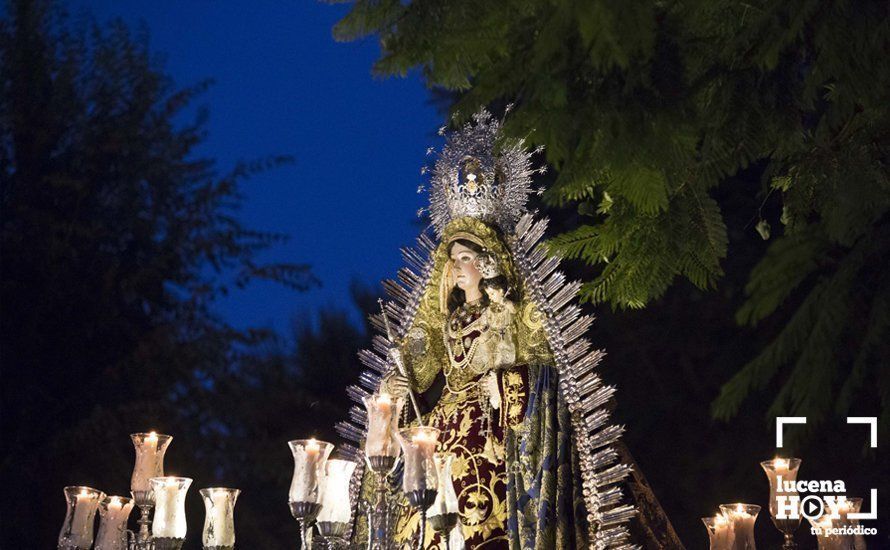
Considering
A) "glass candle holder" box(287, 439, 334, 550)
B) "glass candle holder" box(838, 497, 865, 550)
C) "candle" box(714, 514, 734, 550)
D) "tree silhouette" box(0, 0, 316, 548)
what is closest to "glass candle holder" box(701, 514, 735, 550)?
"candle" box(714, 514, 734, 550)

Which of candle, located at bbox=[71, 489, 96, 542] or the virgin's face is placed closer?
candle, located at bbox=[71, 489, 96, 542]

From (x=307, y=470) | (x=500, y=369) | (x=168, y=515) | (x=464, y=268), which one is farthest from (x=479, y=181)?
(x=168, y=515)

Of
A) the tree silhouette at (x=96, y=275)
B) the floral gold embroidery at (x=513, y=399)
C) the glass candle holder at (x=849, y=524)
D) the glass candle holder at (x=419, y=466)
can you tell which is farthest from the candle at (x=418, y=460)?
the tree silhouette at (x=96, y=275)

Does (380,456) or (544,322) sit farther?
(544,322)

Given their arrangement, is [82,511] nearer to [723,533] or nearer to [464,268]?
[464,268]

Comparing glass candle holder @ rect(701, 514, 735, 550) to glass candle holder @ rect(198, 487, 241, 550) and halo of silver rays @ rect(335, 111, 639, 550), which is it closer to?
halo of silver rays @ rect(335, 111, 639, 550)

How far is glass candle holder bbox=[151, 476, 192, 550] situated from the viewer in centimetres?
392

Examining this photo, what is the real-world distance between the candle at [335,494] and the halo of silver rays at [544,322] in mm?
1188

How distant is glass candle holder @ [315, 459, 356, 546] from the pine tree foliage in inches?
66.8

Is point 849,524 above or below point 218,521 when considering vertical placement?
below

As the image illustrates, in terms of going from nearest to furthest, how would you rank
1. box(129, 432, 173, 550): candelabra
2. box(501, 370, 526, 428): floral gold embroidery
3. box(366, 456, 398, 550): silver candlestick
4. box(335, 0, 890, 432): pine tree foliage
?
box(335, 0, 890, 432): pine tree foliage → box(366, 456, 398, 550): silver candlestick → box(129, 432, 173, 550): candelabra → box(501, 370, 526, 428): floral gold embroidery

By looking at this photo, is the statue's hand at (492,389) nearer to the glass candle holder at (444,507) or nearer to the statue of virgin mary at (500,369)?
the statue of virgin mary at (500,369)

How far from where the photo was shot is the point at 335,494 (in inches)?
155

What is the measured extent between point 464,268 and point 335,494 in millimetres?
1739
